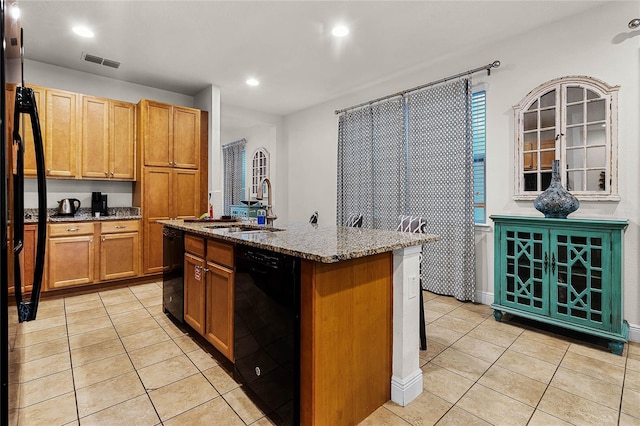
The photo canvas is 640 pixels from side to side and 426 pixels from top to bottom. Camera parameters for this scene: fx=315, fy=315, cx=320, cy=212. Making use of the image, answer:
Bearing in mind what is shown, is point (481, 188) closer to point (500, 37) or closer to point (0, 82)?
point (500, 37)

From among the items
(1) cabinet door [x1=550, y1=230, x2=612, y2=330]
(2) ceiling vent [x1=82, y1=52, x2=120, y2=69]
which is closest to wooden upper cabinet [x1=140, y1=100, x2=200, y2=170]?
(2) ceiling vent [x1=82, y1=52, x2=120, y2=69]

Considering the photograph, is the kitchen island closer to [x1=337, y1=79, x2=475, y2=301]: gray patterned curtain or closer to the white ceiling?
[x1=337, y1=79, x2=475, y2=301]: gray patterned curtain

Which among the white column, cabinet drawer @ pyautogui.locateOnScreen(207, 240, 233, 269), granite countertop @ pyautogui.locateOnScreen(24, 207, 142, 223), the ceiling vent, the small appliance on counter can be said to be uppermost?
the ceiling vent

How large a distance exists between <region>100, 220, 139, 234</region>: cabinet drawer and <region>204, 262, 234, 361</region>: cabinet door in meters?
2.49

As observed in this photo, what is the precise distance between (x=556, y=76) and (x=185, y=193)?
453cm

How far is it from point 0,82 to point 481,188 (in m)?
3.75

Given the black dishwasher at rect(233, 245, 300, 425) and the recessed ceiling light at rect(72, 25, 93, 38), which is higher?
the recessed ceiling light at rect(72, 25, 93, 38)

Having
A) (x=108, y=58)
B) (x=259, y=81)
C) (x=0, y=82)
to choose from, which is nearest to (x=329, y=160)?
(x=259, y=81)

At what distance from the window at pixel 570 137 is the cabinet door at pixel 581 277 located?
49 centimetres

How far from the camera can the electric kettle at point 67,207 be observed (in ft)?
12.7

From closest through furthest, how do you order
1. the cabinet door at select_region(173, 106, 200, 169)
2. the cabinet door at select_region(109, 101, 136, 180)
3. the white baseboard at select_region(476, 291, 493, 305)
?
the white baseboard at select_region(476, 291, 493, 305) < the cabinet door at select_region(109, 101, 136, 180) < the cabinet door at select_region(173, 106, 200, 169)

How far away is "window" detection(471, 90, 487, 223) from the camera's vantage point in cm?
346

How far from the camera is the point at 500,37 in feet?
10.6

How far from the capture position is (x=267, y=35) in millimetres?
3232
